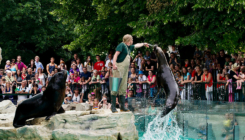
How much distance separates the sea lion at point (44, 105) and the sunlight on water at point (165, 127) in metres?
4.14

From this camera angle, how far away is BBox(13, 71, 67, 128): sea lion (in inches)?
286

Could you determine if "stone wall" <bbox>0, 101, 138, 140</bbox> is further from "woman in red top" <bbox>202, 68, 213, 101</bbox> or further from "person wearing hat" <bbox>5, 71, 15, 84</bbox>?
"person wearing hat" <bbox>5, 71, 15, 84</bbox>

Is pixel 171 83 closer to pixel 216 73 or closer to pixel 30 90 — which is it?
pixel 216 73

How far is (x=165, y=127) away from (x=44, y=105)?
5480mm

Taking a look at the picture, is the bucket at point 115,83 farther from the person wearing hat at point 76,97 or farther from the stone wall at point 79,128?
the person wearing hat at point 76,97

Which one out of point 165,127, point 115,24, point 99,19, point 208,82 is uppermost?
point 99,19

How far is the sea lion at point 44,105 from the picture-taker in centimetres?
726

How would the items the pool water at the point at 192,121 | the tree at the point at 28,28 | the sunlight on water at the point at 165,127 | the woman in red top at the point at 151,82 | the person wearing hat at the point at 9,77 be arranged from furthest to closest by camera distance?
the tree at the point at 28,28, the person wearing hat at the point at 9,77, the woman in red top at the point at 151,82, the sunlight on water at the point at 165,127, the pool water at the point at 192,121

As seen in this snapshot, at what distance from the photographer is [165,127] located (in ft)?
38.0

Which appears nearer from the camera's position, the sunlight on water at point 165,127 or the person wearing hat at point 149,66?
the sunlight on water at point 165,127

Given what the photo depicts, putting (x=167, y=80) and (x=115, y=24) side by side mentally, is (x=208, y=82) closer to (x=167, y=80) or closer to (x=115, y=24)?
(x=167, y=80)

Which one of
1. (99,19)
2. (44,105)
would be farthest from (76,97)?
(44,105)

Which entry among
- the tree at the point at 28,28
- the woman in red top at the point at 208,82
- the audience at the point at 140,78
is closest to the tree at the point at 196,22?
the audience at the point at 140,78

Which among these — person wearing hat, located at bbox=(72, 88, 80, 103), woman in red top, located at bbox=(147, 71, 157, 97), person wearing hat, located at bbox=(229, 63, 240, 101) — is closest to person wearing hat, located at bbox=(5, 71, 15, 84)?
person wearing hat, located at bbox=(72, 88, 80, 103)
